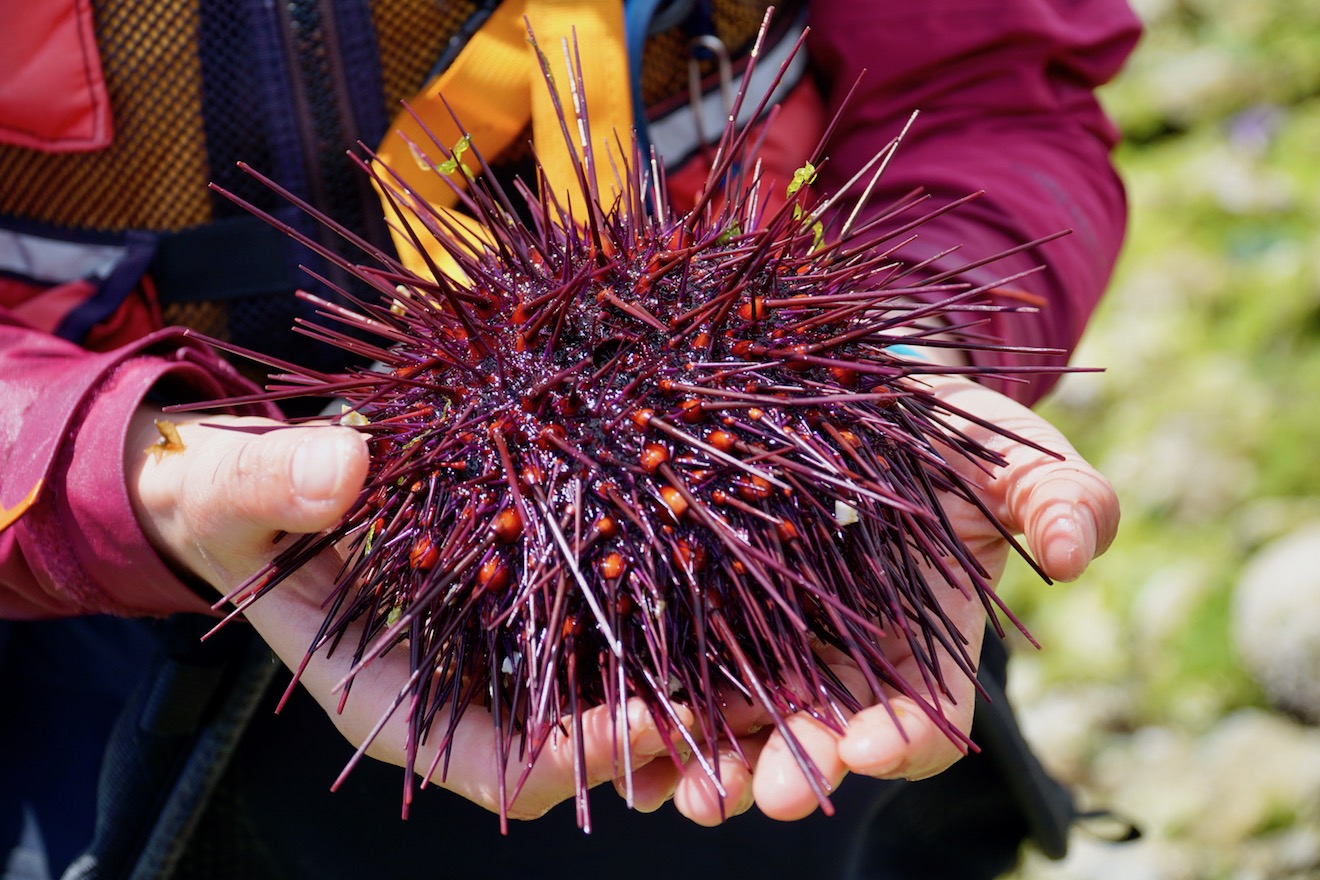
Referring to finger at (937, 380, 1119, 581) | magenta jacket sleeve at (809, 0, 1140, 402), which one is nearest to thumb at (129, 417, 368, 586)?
finger at (937, 380, 1119, 581)

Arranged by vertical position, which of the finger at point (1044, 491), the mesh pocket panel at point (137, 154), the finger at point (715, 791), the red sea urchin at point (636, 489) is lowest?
the finger at point (1044, 491)

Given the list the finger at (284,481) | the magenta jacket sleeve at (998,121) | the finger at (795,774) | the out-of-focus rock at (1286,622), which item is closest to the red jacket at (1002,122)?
the magenta jacket sleeve at (998,121)

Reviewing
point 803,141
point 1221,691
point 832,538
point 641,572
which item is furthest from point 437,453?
point 1221,691

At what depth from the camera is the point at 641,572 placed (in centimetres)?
64

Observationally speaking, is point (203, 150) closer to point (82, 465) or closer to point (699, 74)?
point (82, 465)

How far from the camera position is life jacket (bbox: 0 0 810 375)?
0.90m

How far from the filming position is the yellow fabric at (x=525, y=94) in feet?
2.86

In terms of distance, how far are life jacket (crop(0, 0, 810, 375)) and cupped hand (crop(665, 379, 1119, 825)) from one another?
37 cm

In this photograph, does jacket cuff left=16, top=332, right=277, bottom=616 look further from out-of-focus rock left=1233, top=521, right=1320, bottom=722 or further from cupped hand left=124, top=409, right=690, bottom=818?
out-of-focus rock left=1233, top=521, right=1320, bottom=722

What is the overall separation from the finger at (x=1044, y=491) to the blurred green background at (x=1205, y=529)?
1103 millimetres

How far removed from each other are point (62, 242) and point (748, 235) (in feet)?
1.87

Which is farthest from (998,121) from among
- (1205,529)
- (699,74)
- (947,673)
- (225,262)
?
(1205,529)

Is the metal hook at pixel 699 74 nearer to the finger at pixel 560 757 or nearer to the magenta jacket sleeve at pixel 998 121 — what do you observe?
the magenta jacket sleeve at pixel 998 121

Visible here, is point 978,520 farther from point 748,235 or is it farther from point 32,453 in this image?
point 32,453
